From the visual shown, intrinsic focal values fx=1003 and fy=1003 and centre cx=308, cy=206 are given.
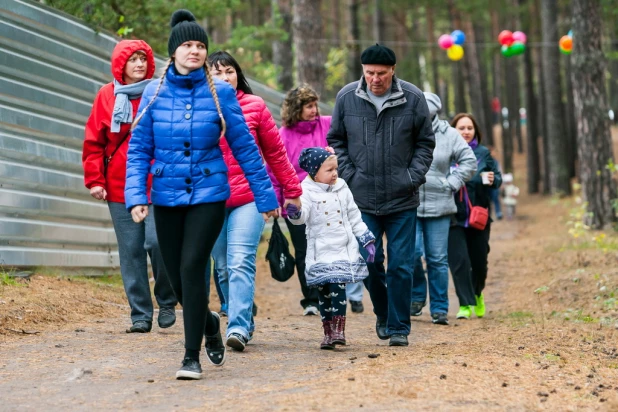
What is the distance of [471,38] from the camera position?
34531 mm

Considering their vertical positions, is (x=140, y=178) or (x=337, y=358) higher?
(x=140, y=178)

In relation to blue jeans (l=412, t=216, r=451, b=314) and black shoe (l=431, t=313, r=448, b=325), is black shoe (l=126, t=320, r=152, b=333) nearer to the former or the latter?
blue jeans (l=412, t=216, r=451, b=314)

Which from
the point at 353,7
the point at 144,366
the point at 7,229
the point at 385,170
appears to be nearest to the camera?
the point at 144,366

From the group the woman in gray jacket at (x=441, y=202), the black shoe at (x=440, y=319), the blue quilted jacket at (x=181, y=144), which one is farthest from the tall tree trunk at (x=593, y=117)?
the blue quilted jacket at (x=181, y=144)

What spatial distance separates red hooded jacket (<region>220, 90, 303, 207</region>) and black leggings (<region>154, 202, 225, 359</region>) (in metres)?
0.85

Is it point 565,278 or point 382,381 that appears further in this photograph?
point 565,278

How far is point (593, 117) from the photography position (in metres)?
17.0

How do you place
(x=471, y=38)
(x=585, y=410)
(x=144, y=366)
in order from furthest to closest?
(x=471, y=38), (x=144, y=366), (x=585, y=410)

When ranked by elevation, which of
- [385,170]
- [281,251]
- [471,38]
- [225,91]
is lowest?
[281,251]

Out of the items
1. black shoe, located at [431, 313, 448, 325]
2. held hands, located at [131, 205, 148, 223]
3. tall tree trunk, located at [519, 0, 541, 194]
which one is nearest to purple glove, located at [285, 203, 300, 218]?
held hands, located at [131, 205, 148, 223]

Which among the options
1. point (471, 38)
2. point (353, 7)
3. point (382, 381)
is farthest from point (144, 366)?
point (471, 38)

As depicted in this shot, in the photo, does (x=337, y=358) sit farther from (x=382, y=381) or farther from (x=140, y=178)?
(x=140, y=178)

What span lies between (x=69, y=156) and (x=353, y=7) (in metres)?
21.6

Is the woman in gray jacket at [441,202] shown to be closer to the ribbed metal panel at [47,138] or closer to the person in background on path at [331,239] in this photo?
the person in background on path at [331,239]
